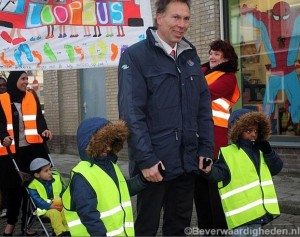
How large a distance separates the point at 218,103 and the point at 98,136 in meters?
1.60

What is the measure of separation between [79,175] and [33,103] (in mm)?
2836

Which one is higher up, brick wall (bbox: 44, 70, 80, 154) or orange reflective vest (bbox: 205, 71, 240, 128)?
orange reflective vest (bbox: 205, 71, 240, 128)

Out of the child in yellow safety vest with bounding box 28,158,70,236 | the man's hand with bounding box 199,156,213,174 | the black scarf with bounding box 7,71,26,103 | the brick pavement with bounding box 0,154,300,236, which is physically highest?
the black scarf with bounding box 7,71,26,103

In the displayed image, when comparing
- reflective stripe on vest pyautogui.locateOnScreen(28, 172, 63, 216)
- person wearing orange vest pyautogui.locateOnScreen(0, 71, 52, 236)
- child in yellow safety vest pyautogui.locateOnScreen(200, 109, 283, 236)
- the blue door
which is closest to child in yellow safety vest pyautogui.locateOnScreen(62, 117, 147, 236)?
child in yellow safety vest pyautogui.locateOnScreen(200, 109, 283, 236)

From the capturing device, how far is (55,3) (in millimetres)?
5254

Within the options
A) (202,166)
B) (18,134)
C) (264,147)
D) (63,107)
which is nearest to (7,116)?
(18,134)

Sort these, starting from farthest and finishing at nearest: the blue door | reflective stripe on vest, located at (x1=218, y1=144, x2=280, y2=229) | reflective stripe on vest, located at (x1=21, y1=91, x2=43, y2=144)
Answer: the blue door
reflective stripe on vest, located at (x1=21, y1=91, x2=43, y2=144)
reflective stripe on vest, located at (x1=218, y1=144, x2=280, y2=229)

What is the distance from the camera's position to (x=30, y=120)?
594 cm

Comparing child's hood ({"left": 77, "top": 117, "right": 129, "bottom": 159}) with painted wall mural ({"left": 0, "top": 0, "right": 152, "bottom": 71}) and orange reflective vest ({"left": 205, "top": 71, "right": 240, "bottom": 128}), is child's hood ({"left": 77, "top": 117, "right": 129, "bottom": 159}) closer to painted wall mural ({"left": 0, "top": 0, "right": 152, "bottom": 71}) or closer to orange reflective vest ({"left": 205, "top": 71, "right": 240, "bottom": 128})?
orange reflective vest ({"left": 205, "top": 71, "right": 240, "bottom": 128})

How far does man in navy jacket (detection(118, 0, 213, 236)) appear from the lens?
336cm

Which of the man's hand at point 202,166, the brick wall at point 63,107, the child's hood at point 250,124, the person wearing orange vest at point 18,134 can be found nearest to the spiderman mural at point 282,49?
the person wearing orange vest at point 18,134

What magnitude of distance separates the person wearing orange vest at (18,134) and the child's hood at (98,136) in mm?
2347

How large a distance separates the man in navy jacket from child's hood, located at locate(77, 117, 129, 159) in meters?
0.10

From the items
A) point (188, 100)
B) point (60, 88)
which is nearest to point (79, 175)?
point (188, 100)
